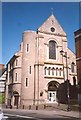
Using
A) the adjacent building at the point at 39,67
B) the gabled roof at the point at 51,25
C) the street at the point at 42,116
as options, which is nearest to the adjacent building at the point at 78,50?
the street at the point at 42,116

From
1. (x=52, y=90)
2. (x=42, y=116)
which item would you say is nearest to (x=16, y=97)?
(x=52, y=90)

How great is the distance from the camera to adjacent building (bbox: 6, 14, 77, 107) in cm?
3922

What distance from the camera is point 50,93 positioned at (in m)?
41.6

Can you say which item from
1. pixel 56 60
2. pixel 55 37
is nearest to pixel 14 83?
pixel 56 60

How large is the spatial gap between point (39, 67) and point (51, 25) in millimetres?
9215

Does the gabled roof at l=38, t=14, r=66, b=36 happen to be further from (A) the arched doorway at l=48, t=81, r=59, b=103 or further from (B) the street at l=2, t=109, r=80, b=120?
(B) the street at l=2, t=109, r=80, b=120

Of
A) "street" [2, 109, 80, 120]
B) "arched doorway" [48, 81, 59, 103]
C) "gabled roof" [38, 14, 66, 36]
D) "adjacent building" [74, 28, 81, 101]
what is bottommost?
"street" [2, 109, 80, 120]

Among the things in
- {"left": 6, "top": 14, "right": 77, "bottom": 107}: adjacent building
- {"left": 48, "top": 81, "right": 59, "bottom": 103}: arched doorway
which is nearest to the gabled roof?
{"left": 6, "top": 14, "right": 77, "bottom": 107}: adjacent building

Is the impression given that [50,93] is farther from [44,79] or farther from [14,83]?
[14,83]

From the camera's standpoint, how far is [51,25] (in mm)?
43844

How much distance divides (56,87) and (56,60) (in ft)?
16.2

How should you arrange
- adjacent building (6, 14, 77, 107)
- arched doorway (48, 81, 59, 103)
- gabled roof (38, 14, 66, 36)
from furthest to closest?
gabled roof (38, 14, 66, 36) → arched doorway (48, 81, 59, 103) → adjacent building (6, 14, 77, 107)

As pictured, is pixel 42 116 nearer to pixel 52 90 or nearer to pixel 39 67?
pixel 39 67

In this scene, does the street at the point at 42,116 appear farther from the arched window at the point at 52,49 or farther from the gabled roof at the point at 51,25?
the gabled roof at the point at 51,25
